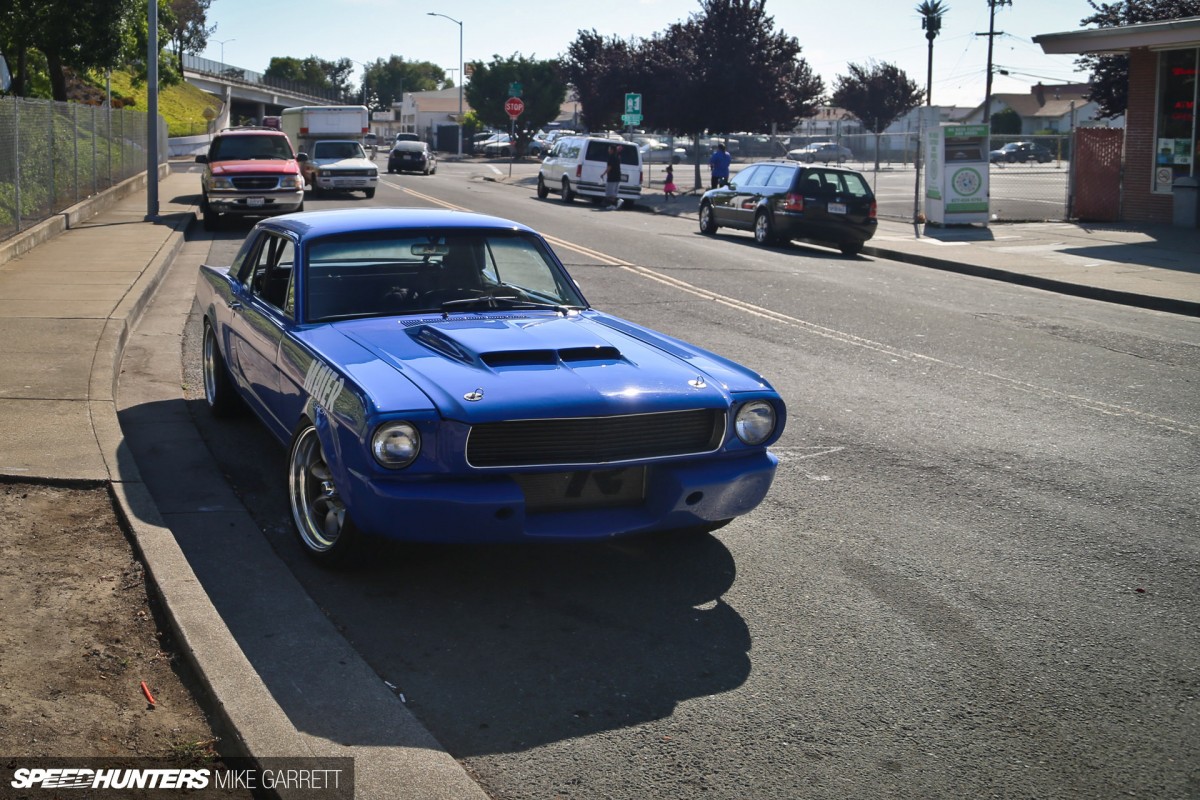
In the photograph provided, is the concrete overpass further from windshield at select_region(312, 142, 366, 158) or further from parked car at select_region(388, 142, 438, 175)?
windshield at select_region(312, 142, 366, 158)

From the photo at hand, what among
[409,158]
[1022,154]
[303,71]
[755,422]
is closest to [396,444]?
[755,422]

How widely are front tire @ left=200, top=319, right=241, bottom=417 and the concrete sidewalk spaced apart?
25 cm

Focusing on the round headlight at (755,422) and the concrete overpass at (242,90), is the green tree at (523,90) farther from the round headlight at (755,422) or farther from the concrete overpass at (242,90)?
the round headlight at (755,422)

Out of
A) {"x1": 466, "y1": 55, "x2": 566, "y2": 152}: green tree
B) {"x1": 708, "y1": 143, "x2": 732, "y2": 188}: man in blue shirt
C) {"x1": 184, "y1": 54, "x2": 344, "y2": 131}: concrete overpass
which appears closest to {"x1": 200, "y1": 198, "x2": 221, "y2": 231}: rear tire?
{"x1": 708, "y1": 143, "x2": 732, "y2": 188}: man in blue shirt

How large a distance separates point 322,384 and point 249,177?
18661mm

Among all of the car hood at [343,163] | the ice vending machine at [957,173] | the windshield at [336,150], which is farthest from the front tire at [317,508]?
the windshield at [336,150]

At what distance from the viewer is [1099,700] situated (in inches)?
163

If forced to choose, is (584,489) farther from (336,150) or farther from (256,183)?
(336,150)

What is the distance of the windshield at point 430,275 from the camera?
19.9 feet

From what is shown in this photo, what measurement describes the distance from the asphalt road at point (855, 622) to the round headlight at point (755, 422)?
2.07 feet

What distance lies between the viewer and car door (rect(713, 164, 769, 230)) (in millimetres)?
22953

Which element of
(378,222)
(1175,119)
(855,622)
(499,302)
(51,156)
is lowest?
(855,622)

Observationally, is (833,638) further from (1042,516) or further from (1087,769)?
(1042,516)

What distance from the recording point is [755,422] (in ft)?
→ 16.9
